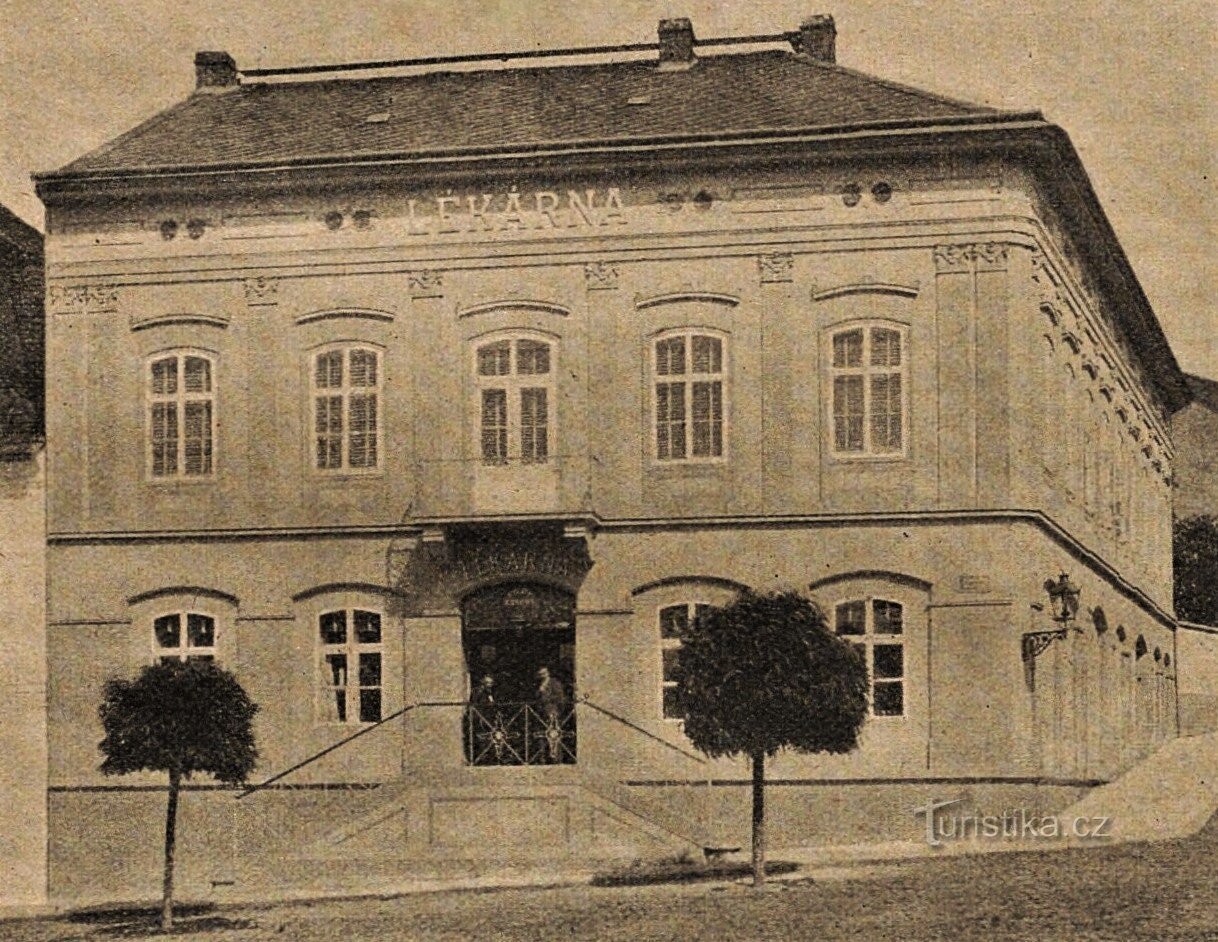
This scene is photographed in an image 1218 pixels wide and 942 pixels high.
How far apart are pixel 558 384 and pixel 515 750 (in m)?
5.18

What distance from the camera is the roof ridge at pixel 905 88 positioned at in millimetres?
26969

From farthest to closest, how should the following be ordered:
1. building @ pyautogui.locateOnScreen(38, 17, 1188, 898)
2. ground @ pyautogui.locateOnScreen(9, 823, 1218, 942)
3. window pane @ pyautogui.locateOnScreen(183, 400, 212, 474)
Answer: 1. window pane @ pyautogui.locateOnScreen(183, 400, 212, 474)
2. building @ pyautogui.locateOnScreen(38, 17, 1188, 898)
3. ground @ pyautogui.locateOnScreen(9, 823, 1218, 942)

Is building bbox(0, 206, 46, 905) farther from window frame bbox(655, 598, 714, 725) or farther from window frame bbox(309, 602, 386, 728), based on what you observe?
window frame bbox(655, 598, 714, 725)

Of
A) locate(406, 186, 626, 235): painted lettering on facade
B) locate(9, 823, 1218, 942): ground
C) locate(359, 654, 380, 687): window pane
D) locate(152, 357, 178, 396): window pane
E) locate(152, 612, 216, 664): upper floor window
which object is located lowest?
locate(9, 823, 1218, 942): ground

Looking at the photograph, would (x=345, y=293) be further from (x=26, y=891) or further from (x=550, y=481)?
(x=26, y=891)

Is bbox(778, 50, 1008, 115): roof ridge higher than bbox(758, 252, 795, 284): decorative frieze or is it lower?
higher

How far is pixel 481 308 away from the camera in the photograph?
93.2 feet

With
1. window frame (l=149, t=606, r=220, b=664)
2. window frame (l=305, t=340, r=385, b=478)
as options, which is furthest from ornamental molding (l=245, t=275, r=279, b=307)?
window frame (l=149, t=606, r=220, b=664)

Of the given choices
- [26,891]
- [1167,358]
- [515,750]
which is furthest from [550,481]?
[1167,358]

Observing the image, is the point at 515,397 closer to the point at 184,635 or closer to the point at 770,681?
the point at 184,635

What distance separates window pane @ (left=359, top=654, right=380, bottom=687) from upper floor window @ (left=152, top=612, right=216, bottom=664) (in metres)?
2.22

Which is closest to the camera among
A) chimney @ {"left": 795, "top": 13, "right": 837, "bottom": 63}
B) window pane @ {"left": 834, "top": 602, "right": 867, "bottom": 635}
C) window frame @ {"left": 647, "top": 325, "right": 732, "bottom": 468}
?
window pane @ {"left": 834, "top": 602, "right": 867, "bottom": 635}

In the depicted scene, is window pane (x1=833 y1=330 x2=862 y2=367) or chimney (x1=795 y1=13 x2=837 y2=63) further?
chimney (x1=795 y1=13 x2=837 y2=63)

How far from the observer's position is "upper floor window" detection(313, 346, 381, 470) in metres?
28.7
